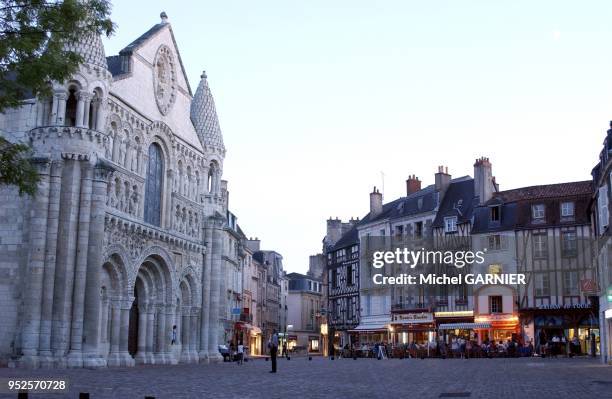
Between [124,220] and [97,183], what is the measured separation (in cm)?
302

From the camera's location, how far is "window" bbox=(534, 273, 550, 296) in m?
44.2

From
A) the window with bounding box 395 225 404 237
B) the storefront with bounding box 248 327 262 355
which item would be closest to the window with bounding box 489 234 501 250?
the window with bounding box 395 225 404 237

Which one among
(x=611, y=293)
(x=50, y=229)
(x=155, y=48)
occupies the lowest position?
(x=611, y=293)

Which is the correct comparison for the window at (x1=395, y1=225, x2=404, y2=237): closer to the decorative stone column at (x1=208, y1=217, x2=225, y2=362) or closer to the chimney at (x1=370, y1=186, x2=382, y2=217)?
the chimney at (x1=370, y1=186, x2=382, y2=217)

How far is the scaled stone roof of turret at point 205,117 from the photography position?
1468 inches

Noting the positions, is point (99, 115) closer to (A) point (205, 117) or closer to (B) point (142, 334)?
(B) point (142, 334)

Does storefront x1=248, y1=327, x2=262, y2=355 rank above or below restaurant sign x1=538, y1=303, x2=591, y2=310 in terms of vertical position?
below

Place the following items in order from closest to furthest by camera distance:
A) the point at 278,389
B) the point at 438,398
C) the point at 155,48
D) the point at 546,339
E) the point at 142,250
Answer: the point at 438,398
the point at 278,389
the point at 142,250
the point at 155,48
the point at 546,339

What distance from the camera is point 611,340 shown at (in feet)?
86.5

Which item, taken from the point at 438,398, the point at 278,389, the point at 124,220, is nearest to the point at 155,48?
the point at 124,220

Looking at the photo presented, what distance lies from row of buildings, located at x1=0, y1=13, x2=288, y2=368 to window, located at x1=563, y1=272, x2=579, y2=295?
20.4 m

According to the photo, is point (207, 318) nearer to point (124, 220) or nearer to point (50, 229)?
point (124, 220)

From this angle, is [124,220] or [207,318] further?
[207,318]

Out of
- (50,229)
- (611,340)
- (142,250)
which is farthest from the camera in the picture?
(142,250)
